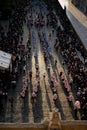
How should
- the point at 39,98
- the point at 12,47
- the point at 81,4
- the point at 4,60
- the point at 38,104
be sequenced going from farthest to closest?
1. the point at 81,4
2. the point at 12,47
3. the point at 4,60
4. the point at 39,98
5. the point at 38,104

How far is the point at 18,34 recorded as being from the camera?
5222 cm

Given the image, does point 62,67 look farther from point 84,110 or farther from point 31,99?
point 84,110

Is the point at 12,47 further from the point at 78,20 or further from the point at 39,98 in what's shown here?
the point at 78,20

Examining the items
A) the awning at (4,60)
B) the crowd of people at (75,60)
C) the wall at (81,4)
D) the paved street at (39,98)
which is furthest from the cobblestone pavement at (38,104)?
the wall at (81,4)

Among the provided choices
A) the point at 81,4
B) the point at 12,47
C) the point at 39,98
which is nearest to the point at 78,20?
the point at 81,4

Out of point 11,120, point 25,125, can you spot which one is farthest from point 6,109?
point 25,125

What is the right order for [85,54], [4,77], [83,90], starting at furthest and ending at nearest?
1. [85,54]
2. [4,77]
3. [83,90]

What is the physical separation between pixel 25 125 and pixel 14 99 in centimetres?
1318

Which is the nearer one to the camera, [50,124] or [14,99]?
[50,124]

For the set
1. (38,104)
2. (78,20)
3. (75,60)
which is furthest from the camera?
(78,20)

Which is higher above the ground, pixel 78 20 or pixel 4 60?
pixel 78 20

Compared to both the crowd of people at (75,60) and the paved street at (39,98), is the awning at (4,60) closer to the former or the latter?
the paved street at (39,98)

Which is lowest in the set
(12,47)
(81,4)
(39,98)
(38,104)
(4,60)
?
(38,104)

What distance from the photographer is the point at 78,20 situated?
70.6m
